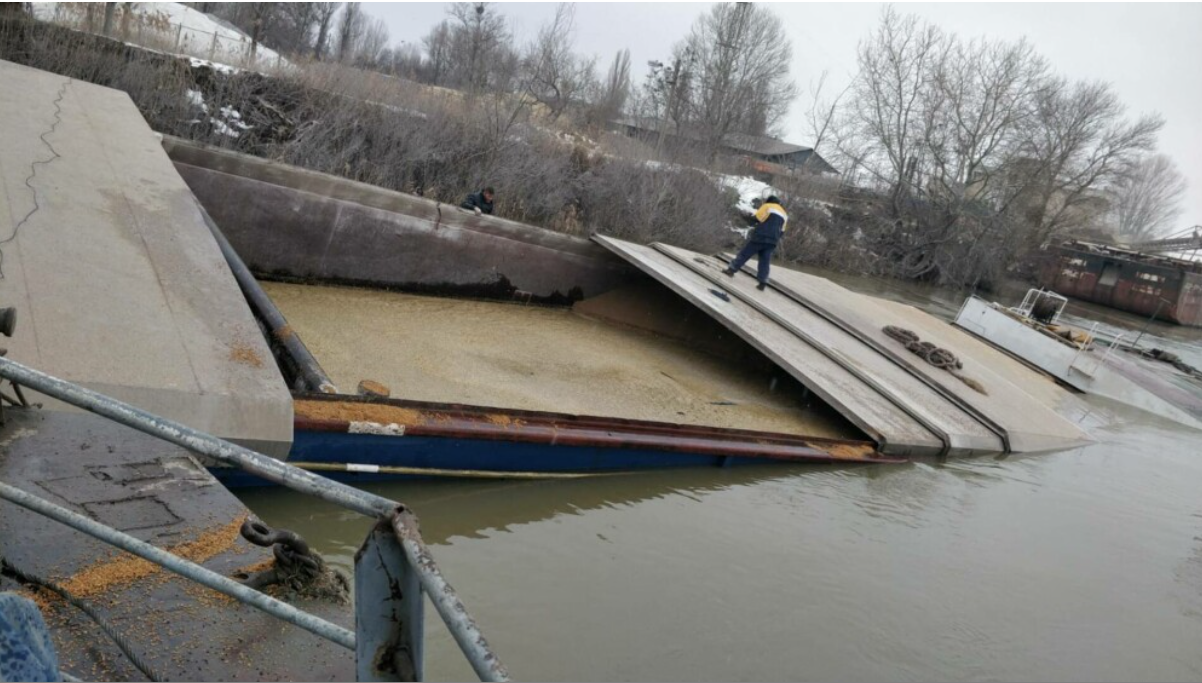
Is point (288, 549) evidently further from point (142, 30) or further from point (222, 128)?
point (142, 30)

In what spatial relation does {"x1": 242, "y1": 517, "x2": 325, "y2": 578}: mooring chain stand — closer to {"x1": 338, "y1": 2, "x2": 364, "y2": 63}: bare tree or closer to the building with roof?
the building with roof

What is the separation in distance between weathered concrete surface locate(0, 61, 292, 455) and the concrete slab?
4.62 m

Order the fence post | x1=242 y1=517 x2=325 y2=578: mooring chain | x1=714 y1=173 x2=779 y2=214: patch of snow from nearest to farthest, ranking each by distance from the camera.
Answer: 1. the fence post
2. x1=242 y1=517 x2=325 y2=578: mooring chain
3. x1=714 y1=173 x2=779 y2=214: patch of snow

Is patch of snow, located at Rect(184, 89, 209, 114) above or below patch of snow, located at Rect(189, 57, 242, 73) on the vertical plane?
below

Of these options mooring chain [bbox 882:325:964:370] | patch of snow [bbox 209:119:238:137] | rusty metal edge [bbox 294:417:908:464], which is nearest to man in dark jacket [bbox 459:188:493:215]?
mooring chain [bbox 882:325:964:370]

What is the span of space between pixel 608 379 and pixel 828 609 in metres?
3.38

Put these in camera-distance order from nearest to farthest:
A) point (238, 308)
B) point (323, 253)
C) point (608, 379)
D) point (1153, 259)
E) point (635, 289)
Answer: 1. point (238, 308)
2. point (608, 379)
3. point (323, 253)
4. point (635, 289)
5. point (1153, 259)

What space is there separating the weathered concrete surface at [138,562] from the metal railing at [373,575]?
17.9 inches

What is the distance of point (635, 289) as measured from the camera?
10.3 meters

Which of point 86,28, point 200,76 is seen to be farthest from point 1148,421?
point 86,28

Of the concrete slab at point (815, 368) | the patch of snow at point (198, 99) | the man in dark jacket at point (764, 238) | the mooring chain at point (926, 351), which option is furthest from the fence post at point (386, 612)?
the patch of snow at point (198, 99)

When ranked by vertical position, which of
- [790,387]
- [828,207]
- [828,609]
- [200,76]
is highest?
[828,207]

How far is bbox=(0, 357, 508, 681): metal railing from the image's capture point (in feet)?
4.54

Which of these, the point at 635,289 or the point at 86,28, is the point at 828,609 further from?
the point at 86,28
